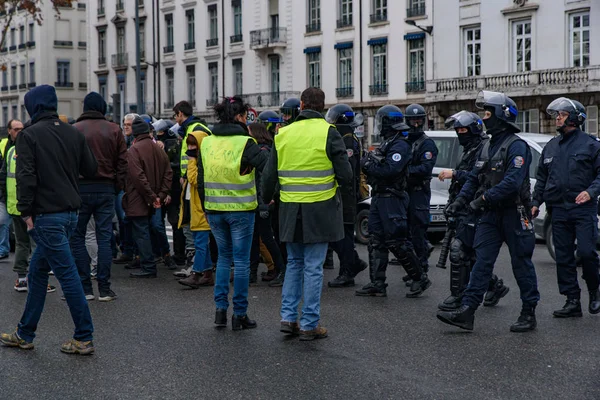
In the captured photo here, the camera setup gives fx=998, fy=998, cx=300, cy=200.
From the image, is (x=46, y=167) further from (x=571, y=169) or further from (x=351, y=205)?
(x=571, y=169)

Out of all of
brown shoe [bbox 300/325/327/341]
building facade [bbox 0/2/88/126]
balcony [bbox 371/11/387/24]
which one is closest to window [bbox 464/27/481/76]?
balcony [bbox 371/11/387/24]

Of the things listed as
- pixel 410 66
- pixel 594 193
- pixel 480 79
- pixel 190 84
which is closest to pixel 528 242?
pixel 594 193

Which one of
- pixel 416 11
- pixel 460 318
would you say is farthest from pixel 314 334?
pixel 416 11

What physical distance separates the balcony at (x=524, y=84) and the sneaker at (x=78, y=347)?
31258 mm

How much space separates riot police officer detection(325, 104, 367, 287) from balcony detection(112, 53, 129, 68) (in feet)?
172

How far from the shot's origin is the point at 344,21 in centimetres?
4641

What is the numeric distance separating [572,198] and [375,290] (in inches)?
87.6

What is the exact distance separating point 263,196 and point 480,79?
33093 mm

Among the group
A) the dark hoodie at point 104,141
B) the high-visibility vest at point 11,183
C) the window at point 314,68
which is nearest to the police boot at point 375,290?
the dark hoodie at point 104,141

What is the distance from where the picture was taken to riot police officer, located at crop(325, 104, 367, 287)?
9953 millimetres

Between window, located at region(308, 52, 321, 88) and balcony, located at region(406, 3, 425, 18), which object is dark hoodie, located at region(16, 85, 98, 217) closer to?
balcony, located at region(406, 3, 425, 18)

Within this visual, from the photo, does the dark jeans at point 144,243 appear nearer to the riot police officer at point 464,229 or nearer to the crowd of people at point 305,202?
the crowd of people at point 305,202

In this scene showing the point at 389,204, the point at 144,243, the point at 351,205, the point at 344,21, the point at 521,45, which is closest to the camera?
the point at 389,204

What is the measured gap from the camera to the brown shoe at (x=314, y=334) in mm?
7410
